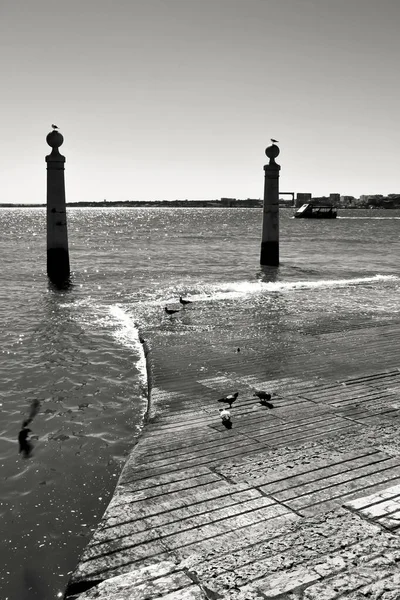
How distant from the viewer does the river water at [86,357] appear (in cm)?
502

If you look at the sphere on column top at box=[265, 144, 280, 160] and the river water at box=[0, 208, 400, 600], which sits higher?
the sphere on column top at box=[265, 144, 280, 160]

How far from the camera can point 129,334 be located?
1242cm

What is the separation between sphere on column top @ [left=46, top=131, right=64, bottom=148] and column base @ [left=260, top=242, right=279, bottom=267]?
31.1 feet

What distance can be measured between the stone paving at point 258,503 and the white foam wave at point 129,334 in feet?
7.98

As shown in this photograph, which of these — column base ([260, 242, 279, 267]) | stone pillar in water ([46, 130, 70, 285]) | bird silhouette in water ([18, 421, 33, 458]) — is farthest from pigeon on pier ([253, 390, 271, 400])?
column base ([260, 242, 279, 267])

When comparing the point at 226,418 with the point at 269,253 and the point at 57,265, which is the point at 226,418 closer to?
the point at 57,265

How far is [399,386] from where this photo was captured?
739cm

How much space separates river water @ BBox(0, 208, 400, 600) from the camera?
5.02 meters

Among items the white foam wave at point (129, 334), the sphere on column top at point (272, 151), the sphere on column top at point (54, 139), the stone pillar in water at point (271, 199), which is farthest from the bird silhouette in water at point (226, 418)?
the sphere on column top at point (272, 151)

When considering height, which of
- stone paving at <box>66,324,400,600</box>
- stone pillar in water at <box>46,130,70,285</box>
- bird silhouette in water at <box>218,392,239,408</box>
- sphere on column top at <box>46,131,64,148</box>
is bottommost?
stone paving at <box>66,324,400,600</box>

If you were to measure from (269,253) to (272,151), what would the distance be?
4.77 meters

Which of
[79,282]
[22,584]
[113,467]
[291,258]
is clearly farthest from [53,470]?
[291,258]

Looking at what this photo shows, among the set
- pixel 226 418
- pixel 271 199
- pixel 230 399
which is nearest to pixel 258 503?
pixel 226 418

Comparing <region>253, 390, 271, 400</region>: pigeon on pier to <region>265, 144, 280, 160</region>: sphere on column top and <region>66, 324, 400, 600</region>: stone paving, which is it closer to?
<region>66, 324, 400, 600</region>: stone paving
